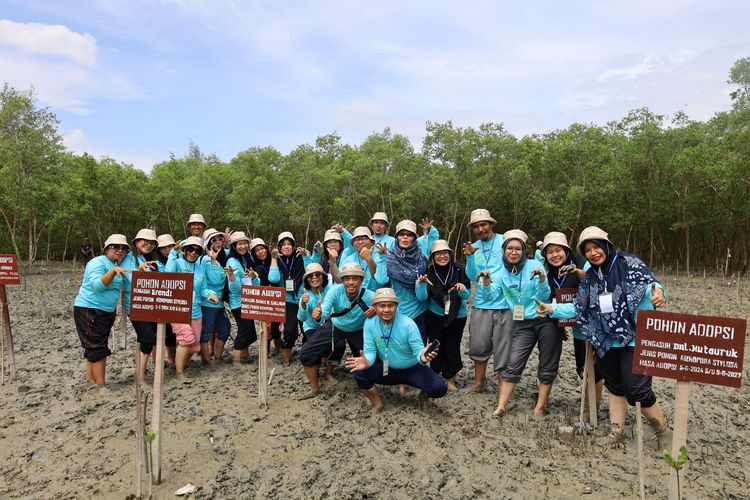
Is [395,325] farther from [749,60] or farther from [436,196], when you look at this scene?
[749,60]

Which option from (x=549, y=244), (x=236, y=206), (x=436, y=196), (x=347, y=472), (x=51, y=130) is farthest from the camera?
(x=236, y=206)

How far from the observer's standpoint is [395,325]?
16.9ft

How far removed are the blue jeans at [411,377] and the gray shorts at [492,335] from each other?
834mm

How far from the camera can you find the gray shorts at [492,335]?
18.3 feet

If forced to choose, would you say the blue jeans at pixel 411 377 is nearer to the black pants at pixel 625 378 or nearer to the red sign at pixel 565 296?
the red sign at pixel 565 296

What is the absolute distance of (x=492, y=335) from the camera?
225 inches

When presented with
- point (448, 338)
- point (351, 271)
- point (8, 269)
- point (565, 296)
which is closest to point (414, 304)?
point (448, 338)

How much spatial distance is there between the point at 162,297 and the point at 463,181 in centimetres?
2416

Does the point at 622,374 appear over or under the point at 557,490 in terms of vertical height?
over

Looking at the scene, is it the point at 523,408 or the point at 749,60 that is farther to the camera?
the point at 749,60

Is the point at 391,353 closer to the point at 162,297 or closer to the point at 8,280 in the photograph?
the point at 162,297

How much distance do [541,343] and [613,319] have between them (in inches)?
39.7

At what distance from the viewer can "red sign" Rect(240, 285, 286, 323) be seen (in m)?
5.57

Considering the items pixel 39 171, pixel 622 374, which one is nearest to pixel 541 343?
pixel 622 374
